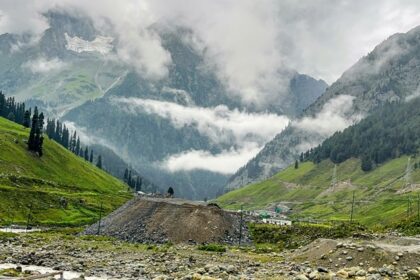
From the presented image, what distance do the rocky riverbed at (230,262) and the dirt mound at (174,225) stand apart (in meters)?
18.7

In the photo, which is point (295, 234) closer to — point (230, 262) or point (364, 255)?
point (230, 262)

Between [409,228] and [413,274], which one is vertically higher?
[409,228]

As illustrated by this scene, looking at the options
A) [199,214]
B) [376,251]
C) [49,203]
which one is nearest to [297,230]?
[199,214]

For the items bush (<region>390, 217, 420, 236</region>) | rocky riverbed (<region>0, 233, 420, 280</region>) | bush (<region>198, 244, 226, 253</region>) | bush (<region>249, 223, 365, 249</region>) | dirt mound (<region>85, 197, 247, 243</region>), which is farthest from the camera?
dirt mound (<region>85, 197, 247, 243</region>)

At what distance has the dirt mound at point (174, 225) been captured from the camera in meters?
121

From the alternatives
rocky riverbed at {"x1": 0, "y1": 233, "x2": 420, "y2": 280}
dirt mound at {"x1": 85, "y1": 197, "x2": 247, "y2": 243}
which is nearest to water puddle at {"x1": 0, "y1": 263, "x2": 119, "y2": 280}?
rocky riverbed at {"x1": 0, "y1": 233, "x2": 420, "y2": 280}

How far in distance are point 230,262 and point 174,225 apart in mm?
44688

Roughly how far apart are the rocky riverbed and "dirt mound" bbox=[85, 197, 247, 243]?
1865cm

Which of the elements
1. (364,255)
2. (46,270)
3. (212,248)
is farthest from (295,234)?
(46,270)

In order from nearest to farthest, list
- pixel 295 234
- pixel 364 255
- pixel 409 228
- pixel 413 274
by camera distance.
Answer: pixel 413 274 → pixel 364 255 → pixel 409 228 → pixel 295 234

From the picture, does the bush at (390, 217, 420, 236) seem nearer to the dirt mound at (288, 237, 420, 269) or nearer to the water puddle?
the dirt mound at (288, 237, 420, 269)

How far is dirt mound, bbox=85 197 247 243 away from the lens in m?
121

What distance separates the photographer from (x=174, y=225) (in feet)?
409

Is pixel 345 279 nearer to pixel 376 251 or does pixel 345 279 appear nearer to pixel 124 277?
pixel 376 251
